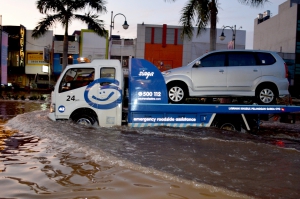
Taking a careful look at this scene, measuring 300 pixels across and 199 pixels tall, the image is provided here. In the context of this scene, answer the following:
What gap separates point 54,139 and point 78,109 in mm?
1942

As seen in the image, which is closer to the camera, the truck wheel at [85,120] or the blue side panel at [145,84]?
the blue side panel at [145,84]

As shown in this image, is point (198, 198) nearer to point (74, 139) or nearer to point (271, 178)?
point (271, 178)

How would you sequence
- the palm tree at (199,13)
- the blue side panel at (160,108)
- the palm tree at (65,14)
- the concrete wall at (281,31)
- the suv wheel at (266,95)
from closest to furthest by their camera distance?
the blue side panel at (160,108), the suv wheel at (266,95), the palm tree at (199,13), the palm tree at (65,14), the concrete wall at (281,31)

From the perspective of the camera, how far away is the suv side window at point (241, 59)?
398 inches

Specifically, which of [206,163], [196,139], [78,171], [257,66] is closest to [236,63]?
[257,66]

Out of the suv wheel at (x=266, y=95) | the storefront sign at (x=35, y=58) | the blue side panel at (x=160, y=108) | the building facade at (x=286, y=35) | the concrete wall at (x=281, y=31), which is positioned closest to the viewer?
the blue side panel at (x=160, y=108)

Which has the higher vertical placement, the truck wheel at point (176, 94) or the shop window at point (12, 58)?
the shop window at point (12, 58)

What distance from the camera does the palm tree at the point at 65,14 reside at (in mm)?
26766

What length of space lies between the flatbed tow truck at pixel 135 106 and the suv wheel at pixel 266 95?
1.31 ft

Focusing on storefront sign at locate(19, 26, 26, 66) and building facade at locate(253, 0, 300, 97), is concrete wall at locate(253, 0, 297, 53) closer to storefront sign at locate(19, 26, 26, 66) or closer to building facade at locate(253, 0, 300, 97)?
building facade at locate(253, 0, 300, 97)

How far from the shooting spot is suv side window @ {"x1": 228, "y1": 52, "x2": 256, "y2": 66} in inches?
398

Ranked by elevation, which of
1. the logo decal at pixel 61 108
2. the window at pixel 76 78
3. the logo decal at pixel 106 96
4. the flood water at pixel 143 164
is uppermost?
the window at pixel 76 78

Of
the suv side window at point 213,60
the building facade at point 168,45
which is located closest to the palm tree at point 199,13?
the suv side window at point 213,60

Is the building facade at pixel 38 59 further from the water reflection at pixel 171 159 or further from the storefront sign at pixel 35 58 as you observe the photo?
the water reflection at pixel 171 159
